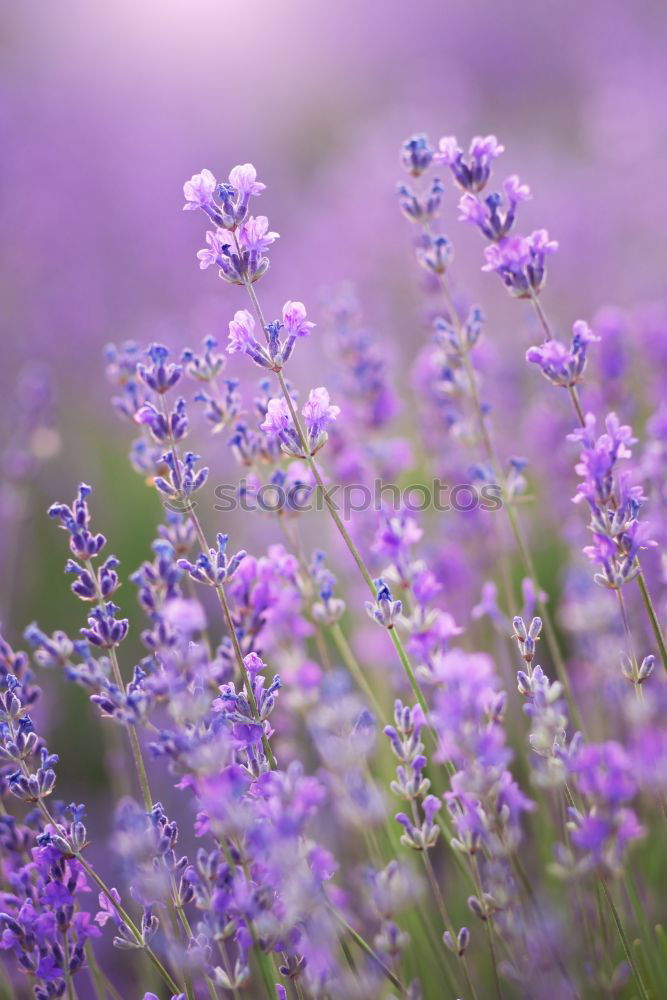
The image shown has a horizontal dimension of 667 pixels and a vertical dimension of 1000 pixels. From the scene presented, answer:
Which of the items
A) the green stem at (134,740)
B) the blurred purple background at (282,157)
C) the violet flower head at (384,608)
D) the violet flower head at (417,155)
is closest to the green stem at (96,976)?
the green stem at (134,740)

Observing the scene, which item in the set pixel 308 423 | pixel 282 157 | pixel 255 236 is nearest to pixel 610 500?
pixel 308 423

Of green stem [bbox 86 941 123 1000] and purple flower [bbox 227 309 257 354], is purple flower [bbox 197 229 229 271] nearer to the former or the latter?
purple flower [bbox 227 309 257 354]

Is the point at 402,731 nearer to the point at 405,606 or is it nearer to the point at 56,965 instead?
the point at 56,965

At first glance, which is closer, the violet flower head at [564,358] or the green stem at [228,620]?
the green stem at [228,620]
